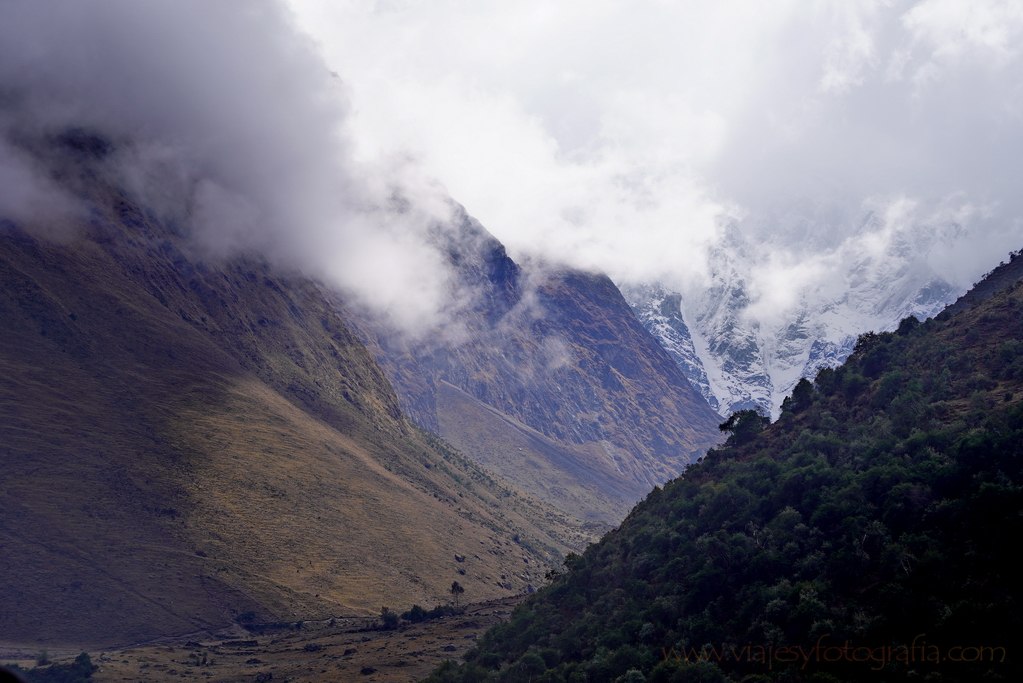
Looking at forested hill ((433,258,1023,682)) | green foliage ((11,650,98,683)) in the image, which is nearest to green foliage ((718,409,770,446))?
forested hill ((433,258,1023,682))

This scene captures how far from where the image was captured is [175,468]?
126m

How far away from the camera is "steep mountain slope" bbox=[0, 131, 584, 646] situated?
10921cm

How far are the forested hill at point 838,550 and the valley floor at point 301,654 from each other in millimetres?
12440

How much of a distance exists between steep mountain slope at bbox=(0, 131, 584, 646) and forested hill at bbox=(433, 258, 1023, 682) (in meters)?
43.4

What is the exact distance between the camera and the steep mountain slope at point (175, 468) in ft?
358

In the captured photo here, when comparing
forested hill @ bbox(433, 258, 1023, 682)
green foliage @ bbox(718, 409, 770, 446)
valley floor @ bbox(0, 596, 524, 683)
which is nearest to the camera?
forested hill @ bbox(433, 258, 1023, 682)

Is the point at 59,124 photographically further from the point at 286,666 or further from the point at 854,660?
the point at 854,660

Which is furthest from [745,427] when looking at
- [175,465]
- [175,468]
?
[175,465]

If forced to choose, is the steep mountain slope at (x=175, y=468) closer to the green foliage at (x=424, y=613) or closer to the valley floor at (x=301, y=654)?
the valley floor at (x=301, y=654)

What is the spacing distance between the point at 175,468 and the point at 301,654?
38.2m

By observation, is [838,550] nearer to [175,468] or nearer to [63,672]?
[63,672]

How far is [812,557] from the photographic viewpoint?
58312mm

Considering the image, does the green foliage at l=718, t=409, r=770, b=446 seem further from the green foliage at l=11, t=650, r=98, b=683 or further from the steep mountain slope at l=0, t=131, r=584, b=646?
the green foliage at l=11, t=650, r=98, b=683

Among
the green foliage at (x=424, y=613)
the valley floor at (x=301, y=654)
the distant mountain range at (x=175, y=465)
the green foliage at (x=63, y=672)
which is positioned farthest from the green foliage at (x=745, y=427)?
the green foliage at (x=63, y=672)
